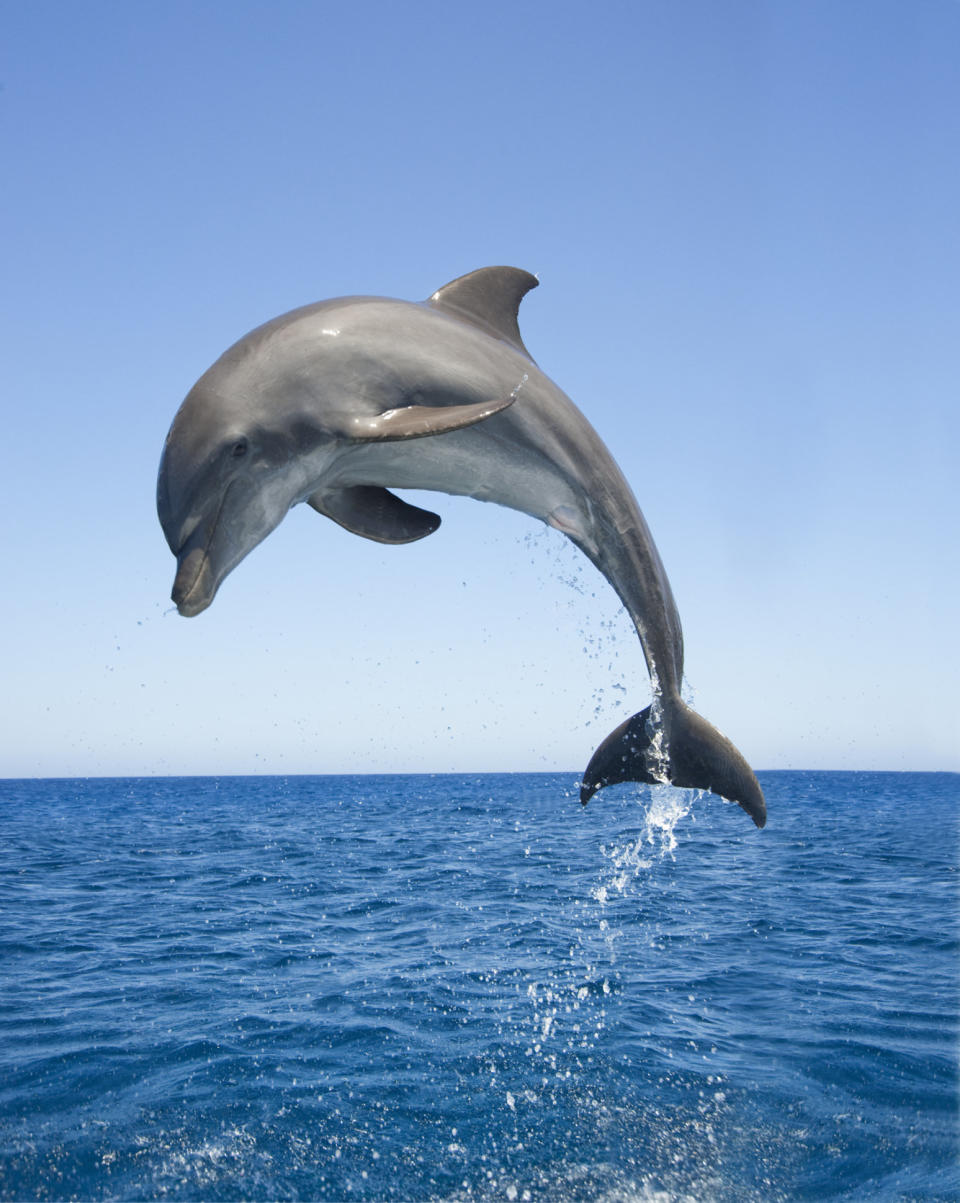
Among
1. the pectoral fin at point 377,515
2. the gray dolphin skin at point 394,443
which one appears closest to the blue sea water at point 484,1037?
the gray dolphin skin at point 394,443

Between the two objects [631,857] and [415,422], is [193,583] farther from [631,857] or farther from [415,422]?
[631,857]

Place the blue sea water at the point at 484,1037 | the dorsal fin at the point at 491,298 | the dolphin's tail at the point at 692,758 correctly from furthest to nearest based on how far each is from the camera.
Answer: the blue sea water at the point at 484,1037, the dolphin's tail at the point at 692,758, the dorsal fin at the point at 491,298

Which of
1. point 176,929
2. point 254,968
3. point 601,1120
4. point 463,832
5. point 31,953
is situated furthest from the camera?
point 463,832

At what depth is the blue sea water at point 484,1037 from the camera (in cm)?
840

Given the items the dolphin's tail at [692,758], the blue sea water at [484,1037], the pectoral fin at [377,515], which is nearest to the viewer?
the pectoral fin at [377,515]

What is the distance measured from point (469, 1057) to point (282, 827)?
35540 mm

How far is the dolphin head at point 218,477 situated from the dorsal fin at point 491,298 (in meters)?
1.28

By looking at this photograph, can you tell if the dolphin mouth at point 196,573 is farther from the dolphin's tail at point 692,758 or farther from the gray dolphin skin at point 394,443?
the dolphin's tail at point 692,758

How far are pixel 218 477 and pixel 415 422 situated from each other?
→ 0.68 m

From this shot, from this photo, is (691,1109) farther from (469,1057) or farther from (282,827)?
(282,827)

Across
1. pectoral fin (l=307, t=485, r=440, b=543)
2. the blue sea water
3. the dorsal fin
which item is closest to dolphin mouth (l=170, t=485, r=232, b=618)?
pectoral fin (l=307, t=485, r=440, b=543)

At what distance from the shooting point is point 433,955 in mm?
15586

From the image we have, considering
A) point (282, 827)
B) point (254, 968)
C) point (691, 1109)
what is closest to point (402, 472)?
point (691, 1109)

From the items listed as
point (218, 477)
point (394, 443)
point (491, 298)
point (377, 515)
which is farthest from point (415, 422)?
point (491, 298)
